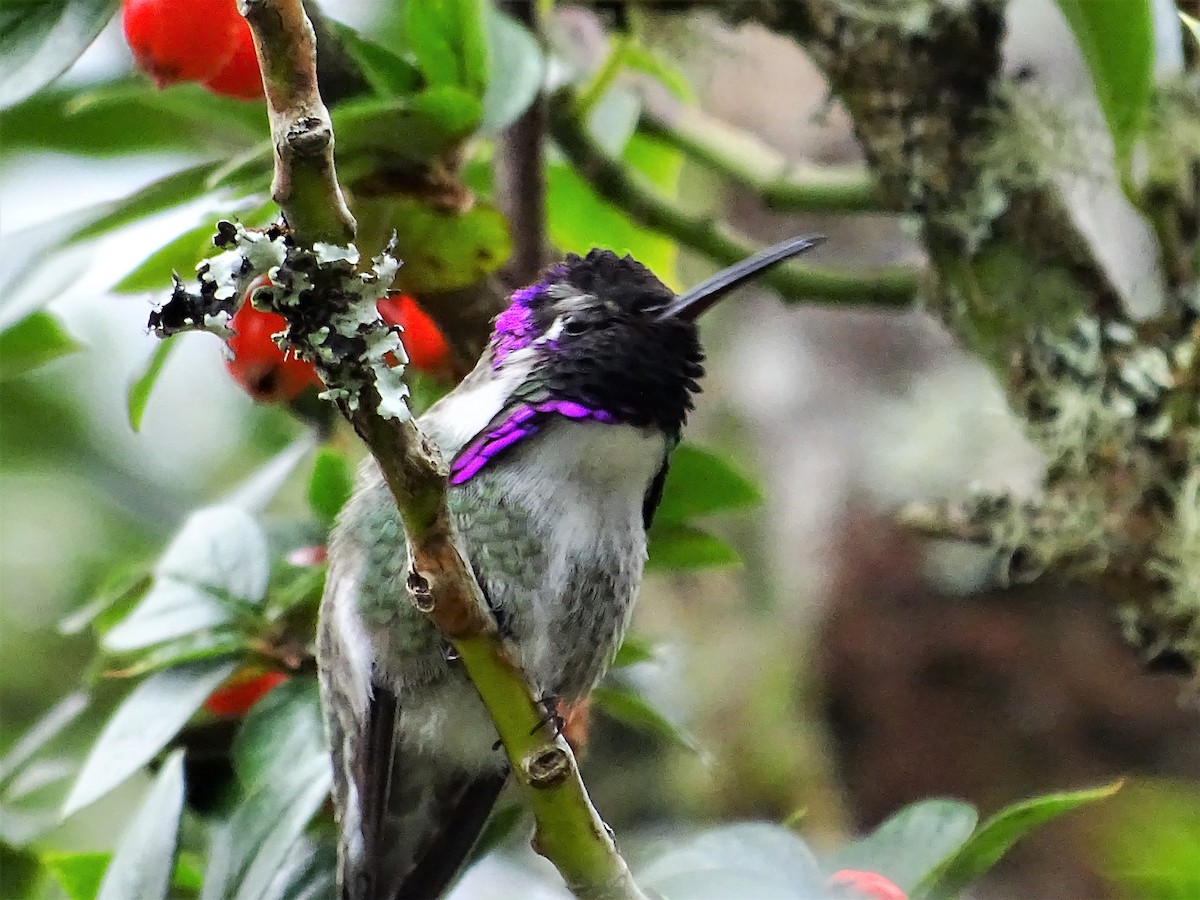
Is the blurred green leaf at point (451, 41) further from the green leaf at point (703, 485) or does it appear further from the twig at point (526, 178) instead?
the green leaf at point (703, 485)

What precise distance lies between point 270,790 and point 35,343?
590mm

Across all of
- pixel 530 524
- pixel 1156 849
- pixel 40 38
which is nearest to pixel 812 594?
pixel 530 524

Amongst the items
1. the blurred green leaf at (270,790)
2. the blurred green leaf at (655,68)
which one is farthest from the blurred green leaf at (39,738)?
the blurred green leaf at (655,68)

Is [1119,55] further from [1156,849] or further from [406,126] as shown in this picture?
[1156,849]

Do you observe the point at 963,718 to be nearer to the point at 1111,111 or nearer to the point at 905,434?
the point at 905,434

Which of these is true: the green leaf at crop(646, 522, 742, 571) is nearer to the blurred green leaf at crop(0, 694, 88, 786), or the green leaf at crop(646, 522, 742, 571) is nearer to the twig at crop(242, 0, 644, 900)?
the twig at crop(242, 0, 644, 900)

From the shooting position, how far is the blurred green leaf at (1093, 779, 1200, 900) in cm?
42

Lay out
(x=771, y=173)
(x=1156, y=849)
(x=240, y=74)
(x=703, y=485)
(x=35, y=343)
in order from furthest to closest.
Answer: (x=771, y=173) < (x=35, y=343) < (x=703, y=485) < (x=240, y=74) < (x=1156, y=849)

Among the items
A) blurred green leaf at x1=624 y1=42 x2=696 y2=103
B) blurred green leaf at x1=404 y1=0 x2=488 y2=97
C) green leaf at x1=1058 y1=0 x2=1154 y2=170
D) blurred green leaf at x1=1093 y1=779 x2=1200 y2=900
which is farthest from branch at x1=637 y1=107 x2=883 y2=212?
blurred green leaf at x1=1093 y1=779 x2=1200 y2=900

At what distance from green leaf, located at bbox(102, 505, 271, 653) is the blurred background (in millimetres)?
996

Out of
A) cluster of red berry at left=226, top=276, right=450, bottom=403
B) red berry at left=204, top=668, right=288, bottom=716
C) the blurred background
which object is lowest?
the blurred background

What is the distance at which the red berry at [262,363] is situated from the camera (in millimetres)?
1186

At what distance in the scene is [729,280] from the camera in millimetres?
1062

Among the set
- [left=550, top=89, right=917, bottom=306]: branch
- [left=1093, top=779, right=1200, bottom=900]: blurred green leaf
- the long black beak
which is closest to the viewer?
[left=1093, top=779, right=1200, bottom=900]: blurred green leaf
